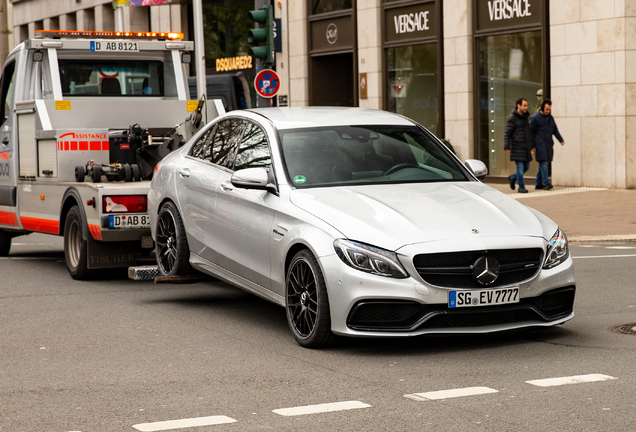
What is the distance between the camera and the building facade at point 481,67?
789 inches

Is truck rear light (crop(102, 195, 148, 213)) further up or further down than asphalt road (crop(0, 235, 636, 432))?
further up

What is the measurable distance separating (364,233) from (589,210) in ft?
36.4

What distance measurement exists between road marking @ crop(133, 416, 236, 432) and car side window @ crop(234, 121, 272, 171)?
291 cm

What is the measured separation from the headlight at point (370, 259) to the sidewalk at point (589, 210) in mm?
7623

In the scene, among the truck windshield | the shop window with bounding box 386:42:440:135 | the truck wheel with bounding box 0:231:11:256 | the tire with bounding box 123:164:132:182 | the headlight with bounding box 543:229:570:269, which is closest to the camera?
the headlight with bounding box 543:229:570:269

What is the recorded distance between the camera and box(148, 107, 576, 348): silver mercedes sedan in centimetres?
→ 645

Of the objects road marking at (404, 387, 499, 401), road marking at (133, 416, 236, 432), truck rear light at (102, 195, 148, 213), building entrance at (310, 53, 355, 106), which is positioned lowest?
road marking at (404, 387, 499, 401)

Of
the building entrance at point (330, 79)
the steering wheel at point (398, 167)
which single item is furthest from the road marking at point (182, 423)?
the building entrance at point (330, 79)

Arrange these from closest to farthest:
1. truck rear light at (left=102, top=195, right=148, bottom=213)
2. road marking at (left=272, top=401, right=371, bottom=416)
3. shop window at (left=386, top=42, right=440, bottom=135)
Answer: road marking at (left=272, top=401, right=371, bottom=416)
truck rear light at (left=102, top=195, right=148, bottom=213)
shop window at (left=386, top=42, right=440, bottom=135)

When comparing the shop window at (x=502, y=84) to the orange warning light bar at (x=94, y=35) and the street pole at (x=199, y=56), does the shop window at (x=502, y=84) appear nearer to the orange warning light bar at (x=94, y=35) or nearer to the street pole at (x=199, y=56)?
the street pole at (x=199, y=56)

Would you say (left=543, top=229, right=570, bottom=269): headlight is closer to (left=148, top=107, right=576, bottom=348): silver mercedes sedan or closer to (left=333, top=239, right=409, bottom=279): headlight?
(left=148, top=107, right=576, bottom=348): silver mercedes sedan

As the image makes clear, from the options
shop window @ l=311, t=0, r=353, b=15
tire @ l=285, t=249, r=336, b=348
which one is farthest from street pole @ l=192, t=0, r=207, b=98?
tire @ l=285, t=249, r=336, b=348

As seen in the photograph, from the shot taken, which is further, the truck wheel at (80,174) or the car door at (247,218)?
the truck wheel at (80,174)

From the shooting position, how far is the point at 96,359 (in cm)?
669
